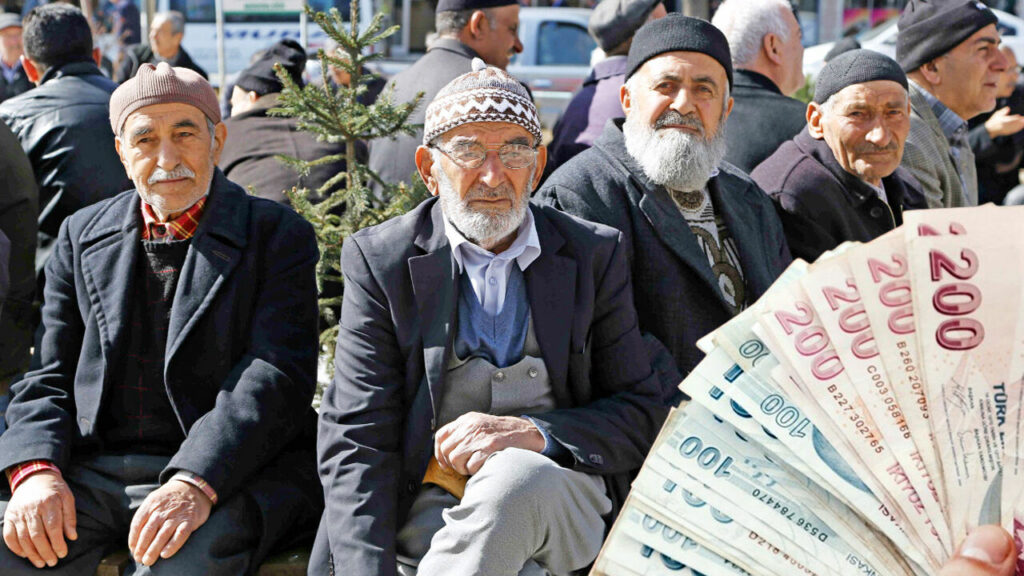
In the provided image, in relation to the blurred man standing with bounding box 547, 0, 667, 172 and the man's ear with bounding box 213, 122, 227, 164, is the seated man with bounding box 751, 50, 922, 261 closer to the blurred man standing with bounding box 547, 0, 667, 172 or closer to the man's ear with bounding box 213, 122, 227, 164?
the blurred man standing with bounding box 547, 0, 667, 172

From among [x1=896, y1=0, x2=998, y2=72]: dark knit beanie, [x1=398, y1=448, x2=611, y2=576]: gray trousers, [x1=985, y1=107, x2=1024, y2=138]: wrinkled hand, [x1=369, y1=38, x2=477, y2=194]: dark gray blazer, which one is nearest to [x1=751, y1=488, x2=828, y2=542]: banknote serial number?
[x1=398, y1=448, x2=611, y2=576]: gray trousers

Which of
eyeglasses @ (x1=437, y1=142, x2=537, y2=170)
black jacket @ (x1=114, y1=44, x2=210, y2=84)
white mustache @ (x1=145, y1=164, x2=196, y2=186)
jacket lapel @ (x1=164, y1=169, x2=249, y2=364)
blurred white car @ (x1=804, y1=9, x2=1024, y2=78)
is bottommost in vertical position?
blurred white car @ (x1=804, y1=9, x2=1024, y2=78)

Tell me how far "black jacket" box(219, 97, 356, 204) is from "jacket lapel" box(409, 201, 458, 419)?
2.15 m

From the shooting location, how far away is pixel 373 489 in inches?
120

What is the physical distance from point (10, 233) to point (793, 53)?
3794 millimetres

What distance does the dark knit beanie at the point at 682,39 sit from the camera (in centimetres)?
398

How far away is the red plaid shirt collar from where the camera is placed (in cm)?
356

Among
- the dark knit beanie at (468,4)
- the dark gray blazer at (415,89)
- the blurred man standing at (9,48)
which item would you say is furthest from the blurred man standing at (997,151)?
the blurred man standing at (9,48)

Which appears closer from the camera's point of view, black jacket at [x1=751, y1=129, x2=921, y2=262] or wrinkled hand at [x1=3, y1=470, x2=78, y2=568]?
wrinkled hand at [x1=3, y1=470, x2=78, y2=568]

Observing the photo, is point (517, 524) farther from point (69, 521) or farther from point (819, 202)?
point (819, 202)

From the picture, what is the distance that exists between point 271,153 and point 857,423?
4.26 m

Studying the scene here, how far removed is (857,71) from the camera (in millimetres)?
4430

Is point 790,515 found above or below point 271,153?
above

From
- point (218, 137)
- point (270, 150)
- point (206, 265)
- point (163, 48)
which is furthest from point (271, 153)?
point (163, 48)
